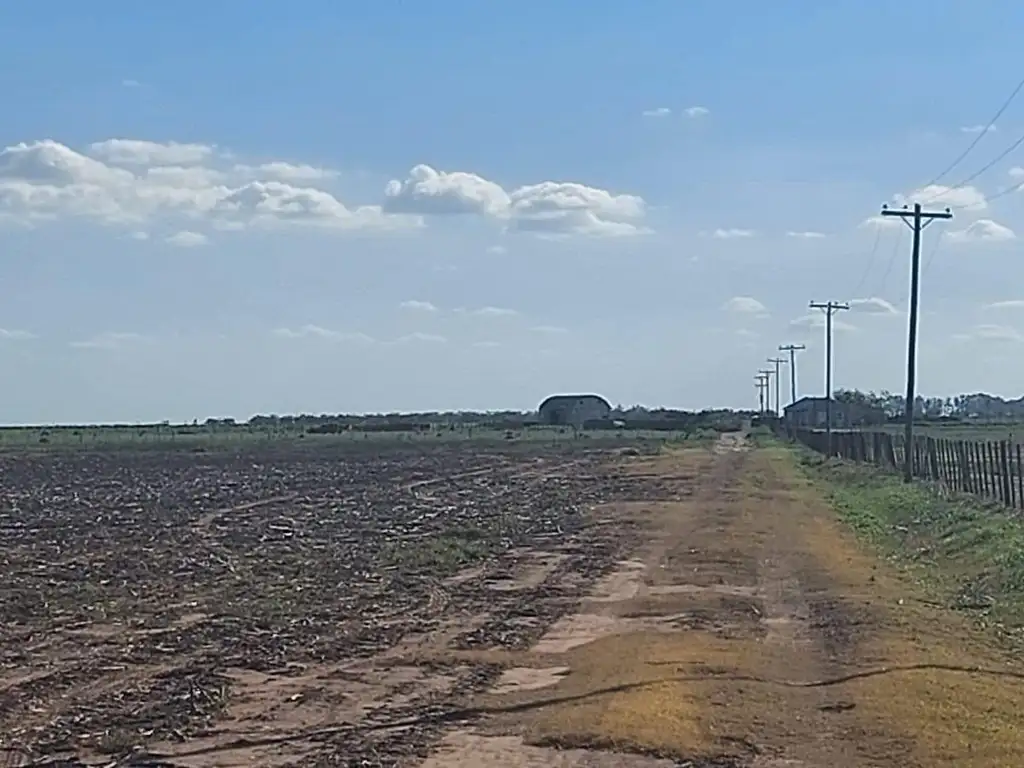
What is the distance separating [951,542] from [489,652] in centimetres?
1371

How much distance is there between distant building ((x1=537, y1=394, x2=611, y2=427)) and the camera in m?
185

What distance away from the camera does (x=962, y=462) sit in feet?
129

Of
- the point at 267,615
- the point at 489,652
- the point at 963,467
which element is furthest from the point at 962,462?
the point at 489,652

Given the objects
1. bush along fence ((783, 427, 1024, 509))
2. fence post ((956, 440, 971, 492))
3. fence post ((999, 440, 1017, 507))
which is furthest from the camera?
fence post ((956, 440, 971, 492))

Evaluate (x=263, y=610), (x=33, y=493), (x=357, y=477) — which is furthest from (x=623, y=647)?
(x=357, y=477)

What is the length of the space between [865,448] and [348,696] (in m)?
53.8

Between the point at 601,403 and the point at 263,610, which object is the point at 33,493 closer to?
the point at 263,610

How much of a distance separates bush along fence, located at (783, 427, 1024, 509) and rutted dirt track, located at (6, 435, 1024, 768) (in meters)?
4.01

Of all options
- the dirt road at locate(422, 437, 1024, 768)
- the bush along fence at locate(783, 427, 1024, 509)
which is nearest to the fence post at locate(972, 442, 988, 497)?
the bush along fence at locate(783, 427, 1024, 509)

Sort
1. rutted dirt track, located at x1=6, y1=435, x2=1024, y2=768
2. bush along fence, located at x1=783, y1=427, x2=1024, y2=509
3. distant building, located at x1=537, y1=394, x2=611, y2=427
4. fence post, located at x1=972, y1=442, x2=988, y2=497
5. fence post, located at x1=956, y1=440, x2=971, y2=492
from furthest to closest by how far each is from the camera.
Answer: distant building, located at x1=537, y1=394, x2=611, y2=427 < fence post, located at x1=956, y1=440, x2=971, y2=492 < fence post, located at x1=972, y1=442, x2=988, y2=497 < bush along fence, located at x1=783, y1=427, x2=1024, y2=509 < rutted dirt track, located at x1=6, y1=435, x2=1024, y2=768

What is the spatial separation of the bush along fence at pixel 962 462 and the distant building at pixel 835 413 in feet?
255

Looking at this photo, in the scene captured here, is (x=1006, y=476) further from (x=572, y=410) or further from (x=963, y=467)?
(x=572, y=410)

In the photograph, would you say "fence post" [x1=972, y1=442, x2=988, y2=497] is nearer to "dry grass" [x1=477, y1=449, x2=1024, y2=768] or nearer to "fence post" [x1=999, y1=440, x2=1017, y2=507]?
"fence post" [x1=999, y1=440, x2=1017, y2=507]

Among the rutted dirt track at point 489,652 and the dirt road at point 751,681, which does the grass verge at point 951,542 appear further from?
the rutted dirt track at point 489,652
